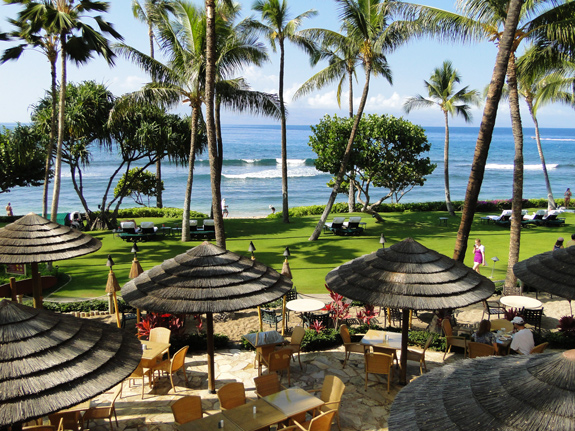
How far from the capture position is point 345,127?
24.3 meters

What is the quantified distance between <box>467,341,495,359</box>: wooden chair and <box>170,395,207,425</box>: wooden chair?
517cm

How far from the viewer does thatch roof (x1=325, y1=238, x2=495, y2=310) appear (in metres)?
7.15

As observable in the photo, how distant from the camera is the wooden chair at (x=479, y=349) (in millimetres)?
8539

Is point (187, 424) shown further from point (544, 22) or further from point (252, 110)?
point (252, 110)

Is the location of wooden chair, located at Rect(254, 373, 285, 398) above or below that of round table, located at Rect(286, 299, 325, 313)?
below

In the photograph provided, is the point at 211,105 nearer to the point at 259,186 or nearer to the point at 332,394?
the point at 332,394

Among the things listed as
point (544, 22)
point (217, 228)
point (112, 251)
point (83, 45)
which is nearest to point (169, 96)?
point (83, 45)

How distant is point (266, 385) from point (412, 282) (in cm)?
280

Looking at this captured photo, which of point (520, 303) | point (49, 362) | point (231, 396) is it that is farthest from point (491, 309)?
point (49, 362)

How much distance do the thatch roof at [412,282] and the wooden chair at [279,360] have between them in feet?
5.04

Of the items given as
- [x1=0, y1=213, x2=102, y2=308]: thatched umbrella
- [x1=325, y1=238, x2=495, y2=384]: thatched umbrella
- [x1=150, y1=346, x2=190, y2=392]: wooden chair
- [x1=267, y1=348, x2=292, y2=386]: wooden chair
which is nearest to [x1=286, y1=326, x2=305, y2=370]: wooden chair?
[x1=267, y1=348, x2=292, y2=386]: wooden chair

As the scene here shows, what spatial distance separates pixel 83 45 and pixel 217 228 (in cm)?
894

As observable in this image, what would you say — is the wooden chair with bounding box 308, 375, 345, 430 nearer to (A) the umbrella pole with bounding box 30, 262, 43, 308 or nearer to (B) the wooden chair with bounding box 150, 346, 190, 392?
(B) the wooden chair with bounding box 150, 346, 190, 392

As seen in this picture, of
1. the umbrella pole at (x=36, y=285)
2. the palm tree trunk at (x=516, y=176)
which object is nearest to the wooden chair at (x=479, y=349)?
the palm tree trunk at (x=516, y=176)
